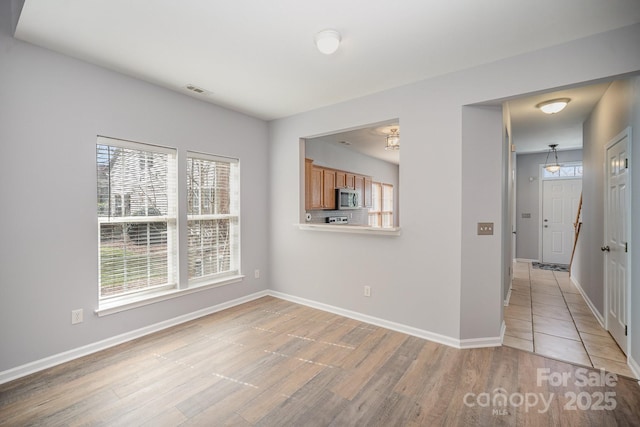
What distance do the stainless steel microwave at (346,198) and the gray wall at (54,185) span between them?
3382 mm

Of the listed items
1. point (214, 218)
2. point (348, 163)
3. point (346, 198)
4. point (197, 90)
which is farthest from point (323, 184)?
point (197, 90)

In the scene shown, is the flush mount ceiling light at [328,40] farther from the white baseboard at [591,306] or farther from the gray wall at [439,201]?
the white baseboard at [591,306]

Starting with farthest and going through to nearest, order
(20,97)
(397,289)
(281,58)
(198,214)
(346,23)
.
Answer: (198,214)
(397,289)
(281,58)
(20,97)
(346,23)

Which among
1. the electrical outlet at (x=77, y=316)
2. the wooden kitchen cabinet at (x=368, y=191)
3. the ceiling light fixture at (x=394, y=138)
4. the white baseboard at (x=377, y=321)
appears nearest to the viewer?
the electrical outlet at (x=77, y=316)

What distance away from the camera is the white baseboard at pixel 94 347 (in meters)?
2.30

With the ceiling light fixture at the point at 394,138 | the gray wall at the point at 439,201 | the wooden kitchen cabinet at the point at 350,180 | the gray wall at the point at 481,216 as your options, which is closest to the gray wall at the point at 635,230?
the gray wall at the point at 439,201

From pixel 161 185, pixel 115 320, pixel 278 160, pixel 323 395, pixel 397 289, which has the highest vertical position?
pixel 278 160

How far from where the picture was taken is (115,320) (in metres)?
2.85

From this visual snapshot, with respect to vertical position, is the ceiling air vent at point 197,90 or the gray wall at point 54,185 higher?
the ceiling air vent at point 197,90

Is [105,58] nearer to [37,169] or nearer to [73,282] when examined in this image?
[37,169]

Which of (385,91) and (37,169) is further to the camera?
(385,91)

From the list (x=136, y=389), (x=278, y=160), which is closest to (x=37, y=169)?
(x=136, y=389)

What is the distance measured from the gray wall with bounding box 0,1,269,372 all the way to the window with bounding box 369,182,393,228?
5730 mm

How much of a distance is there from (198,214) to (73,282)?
1394mm
